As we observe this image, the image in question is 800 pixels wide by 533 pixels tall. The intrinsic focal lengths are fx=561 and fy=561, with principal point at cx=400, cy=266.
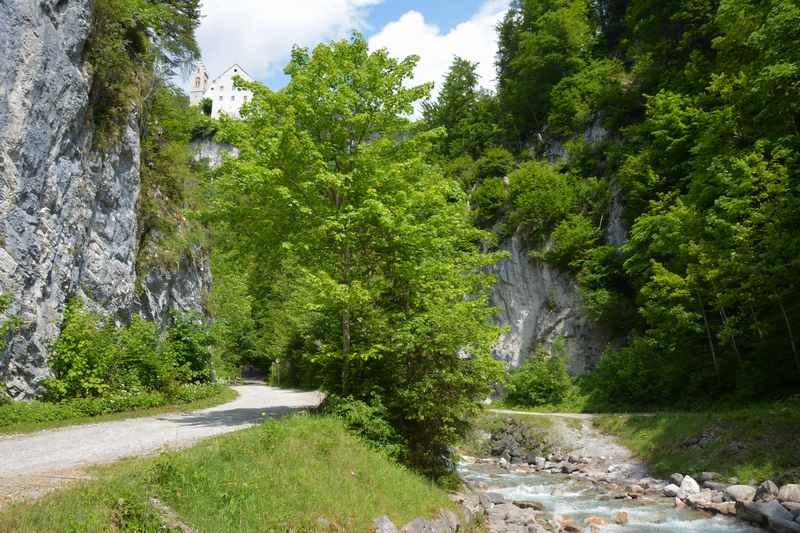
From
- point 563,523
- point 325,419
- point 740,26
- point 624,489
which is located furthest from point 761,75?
point 325,419

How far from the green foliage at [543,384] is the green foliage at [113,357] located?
604 inches

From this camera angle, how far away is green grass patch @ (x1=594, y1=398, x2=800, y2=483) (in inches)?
566

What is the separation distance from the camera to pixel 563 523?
1255cm

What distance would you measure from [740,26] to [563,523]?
20734 millimetres

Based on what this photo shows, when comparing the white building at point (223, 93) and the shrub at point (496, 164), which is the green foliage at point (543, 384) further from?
the white building at point (223, 93)

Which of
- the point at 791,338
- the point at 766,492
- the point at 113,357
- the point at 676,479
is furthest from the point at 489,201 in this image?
the point at 113,357

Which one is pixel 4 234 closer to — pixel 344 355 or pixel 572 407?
pixel 344 355

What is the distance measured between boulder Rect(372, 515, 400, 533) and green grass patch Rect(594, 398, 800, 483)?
1053 cm

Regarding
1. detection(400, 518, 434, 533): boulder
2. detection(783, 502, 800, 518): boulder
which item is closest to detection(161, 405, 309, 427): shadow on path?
detection(400, 518, 434, 533): boulder

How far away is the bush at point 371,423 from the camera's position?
1130 centimetres

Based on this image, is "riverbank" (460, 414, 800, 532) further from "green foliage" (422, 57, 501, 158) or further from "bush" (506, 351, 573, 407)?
"green foliage" (422, 57, 501, 158)

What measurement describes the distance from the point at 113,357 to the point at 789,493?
16.3m

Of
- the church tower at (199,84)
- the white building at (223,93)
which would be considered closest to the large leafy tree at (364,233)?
the white building at (223,93)

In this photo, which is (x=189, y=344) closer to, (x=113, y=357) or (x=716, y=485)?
(x=113, y=357)
